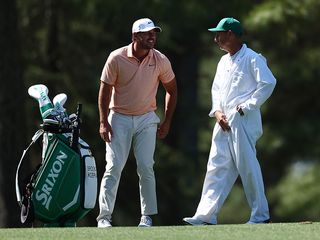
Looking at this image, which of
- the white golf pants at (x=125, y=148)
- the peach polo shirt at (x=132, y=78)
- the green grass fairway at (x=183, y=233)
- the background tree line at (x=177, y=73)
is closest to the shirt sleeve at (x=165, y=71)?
the peach polo shirt at (x=132, y=78)

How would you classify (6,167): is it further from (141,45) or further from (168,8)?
(141,45)

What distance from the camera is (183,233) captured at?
435 inches

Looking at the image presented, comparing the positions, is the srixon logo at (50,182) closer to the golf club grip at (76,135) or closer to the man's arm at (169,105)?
A: the golf club grip at (76,135)

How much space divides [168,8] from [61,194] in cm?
948

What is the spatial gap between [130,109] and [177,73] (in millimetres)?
15908

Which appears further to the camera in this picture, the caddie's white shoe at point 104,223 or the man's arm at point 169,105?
the man's arm at point 169,105

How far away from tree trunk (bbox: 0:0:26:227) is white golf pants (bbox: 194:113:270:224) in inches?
236

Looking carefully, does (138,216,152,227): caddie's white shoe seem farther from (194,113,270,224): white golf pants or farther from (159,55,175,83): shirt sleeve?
(159,55,175,83): shirt sleeve

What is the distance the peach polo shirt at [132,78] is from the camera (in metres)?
12.4

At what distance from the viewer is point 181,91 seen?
92.9ft

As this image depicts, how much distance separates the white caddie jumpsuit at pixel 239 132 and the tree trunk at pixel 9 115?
19.7 feet

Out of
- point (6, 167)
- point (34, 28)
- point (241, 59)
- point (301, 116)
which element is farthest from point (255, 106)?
point (301, 116)

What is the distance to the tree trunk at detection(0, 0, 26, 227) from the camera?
18250mm

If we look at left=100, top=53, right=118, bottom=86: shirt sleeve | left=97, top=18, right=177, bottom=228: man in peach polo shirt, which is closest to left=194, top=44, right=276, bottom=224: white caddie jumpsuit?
left=97, top=18, right=177, bottom=228: man in peach polo shirt
